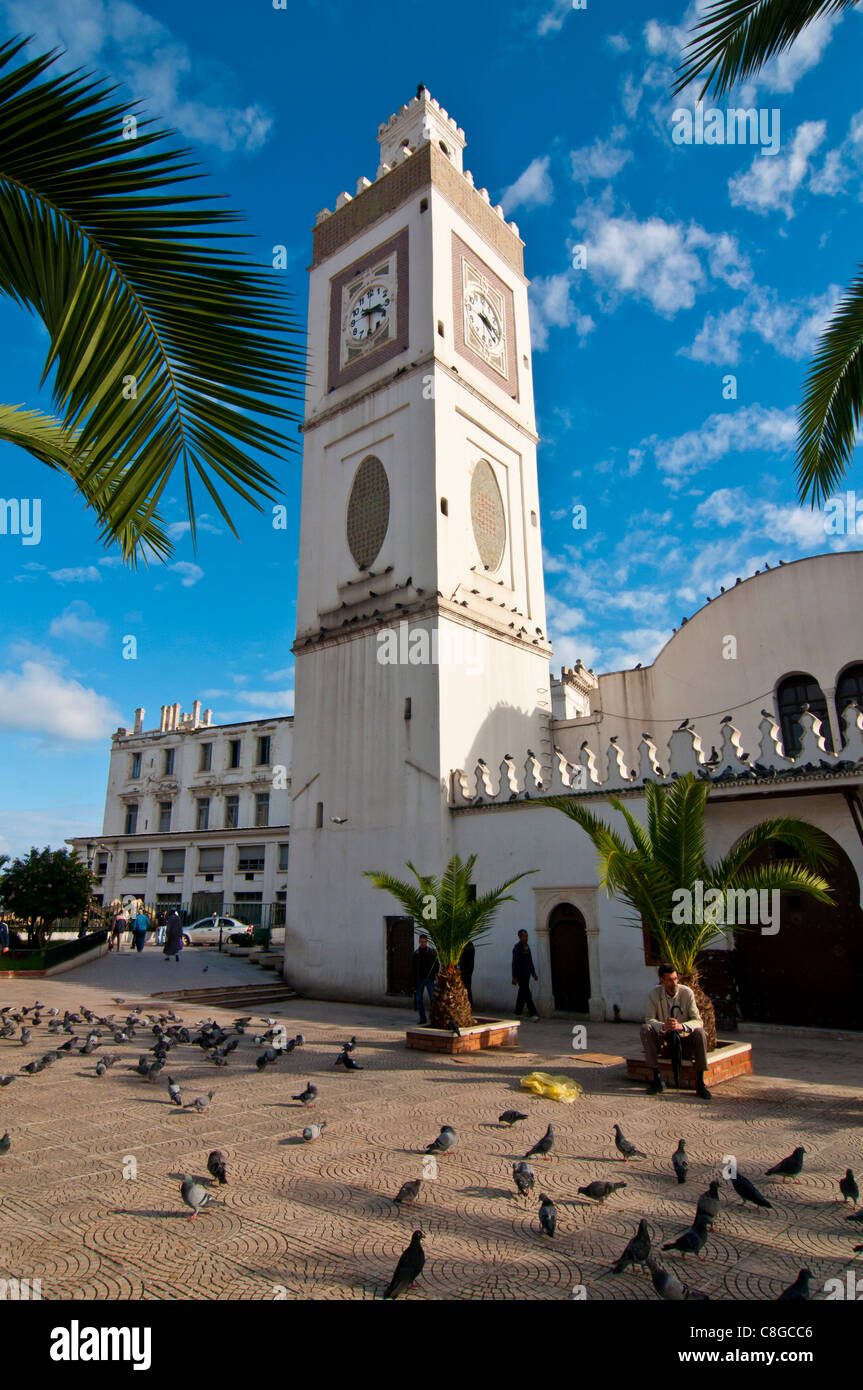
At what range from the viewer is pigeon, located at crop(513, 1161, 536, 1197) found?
5336mm

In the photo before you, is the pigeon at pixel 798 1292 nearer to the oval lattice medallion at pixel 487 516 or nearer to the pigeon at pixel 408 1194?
the pigeon at pixel 408 1194

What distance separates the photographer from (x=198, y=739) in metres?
46.9

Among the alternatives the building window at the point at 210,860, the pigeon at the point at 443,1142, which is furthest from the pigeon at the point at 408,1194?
the building window at the point at 210,860

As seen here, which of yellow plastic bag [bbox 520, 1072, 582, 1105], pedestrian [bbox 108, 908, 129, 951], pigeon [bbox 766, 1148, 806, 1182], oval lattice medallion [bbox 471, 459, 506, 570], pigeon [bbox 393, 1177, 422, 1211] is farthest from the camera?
pedestrian [bbox 108, 908, 129, 951]

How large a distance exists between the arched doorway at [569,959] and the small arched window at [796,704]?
6605mm

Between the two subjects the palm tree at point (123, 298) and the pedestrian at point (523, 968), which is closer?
the palm tree at point (123, 298)

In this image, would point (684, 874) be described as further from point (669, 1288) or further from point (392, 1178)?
point (669, 1288)

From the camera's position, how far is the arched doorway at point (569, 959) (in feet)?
51.5

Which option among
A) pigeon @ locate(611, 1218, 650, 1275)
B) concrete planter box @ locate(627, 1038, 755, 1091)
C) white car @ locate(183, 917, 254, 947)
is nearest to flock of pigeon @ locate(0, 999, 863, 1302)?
pigeon @ locate(611, 1218, 650, 1275)

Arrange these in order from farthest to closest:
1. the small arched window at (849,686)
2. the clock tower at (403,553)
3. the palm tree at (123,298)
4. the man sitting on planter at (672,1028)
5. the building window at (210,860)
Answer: the building window at (210,860), the clock tower at (403,553), the small arched window at (849,686), the man sitting on planter at (672,1028), the palm tree at (123,298)

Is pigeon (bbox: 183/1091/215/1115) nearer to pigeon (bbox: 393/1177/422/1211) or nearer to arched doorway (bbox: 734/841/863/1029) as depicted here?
pigeon (bbox: 393/1177/422/1211)

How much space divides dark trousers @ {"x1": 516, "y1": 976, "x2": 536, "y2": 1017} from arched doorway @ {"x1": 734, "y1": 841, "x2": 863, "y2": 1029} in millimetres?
3805

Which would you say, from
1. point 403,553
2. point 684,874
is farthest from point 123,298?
point 403,553
